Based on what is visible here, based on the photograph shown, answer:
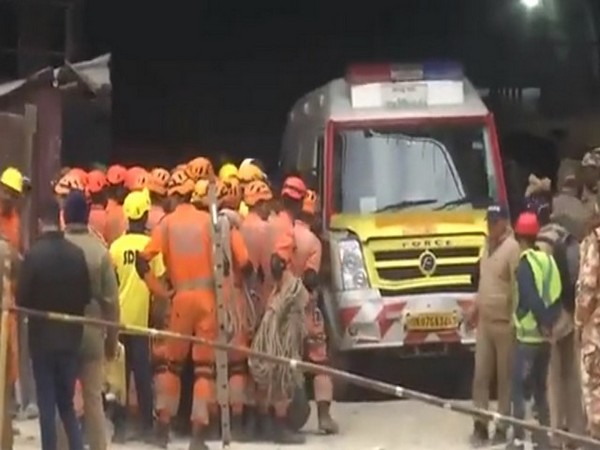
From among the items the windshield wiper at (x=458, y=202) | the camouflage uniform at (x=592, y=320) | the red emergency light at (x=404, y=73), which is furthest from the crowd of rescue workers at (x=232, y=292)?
the red emergency light at (x=404, y=73)

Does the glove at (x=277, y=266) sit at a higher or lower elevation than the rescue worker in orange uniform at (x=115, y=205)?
lower

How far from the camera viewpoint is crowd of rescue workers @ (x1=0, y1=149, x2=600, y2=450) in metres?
11.8

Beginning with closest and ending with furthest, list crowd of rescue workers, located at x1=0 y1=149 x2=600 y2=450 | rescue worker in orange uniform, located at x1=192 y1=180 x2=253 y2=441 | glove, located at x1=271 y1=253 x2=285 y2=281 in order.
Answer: crowd of rescue workers, located at x1=0 y1=149 x2=600 y2=450 → rescue worker in orange uniform, located at x1=192 y1=180 x2=253 y2=441 → glove, located at x1=271 y1=253 x2=285 y2=281

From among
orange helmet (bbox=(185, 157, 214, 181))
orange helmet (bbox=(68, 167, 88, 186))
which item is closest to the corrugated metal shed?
orange helmet (bbox=(68, 167, 88, 186))

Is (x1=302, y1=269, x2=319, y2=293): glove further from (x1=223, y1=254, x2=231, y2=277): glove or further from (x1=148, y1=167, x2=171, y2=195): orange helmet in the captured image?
(x1=148, y1=167, x2=171, y2=195): orange helmet

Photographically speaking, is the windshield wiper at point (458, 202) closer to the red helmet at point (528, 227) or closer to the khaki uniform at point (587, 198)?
the khaki uniform at point (587, 198)

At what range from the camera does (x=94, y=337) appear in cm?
1134

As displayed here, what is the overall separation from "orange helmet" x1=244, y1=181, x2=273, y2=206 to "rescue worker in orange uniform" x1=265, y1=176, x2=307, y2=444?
0.55 ft

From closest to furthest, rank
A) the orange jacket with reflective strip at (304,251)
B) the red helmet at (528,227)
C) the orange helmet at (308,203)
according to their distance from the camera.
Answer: the red helmet at (528,227) < the orange jacket with reflective strip at (304,251) < the orange helmet at (308,203)

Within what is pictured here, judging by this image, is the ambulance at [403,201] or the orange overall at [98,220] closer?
the orange overall at [98,220]

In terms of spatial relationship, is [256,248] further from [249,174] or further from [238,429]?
[238,429]

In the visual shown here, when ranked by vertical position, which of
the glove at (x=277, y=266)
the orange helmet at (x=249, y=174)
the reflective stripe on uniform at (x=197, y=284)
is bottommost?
the reflective stripe on uniform at (x=197, y=284)

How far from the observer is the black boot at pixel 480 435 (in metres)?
13.4

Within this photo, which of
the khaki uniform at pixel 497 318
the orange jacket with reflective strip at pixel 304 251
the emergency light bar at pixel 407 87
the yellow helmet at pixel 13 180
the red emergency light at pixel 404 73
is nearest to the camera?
the yellow helmet at pixel 13 180
